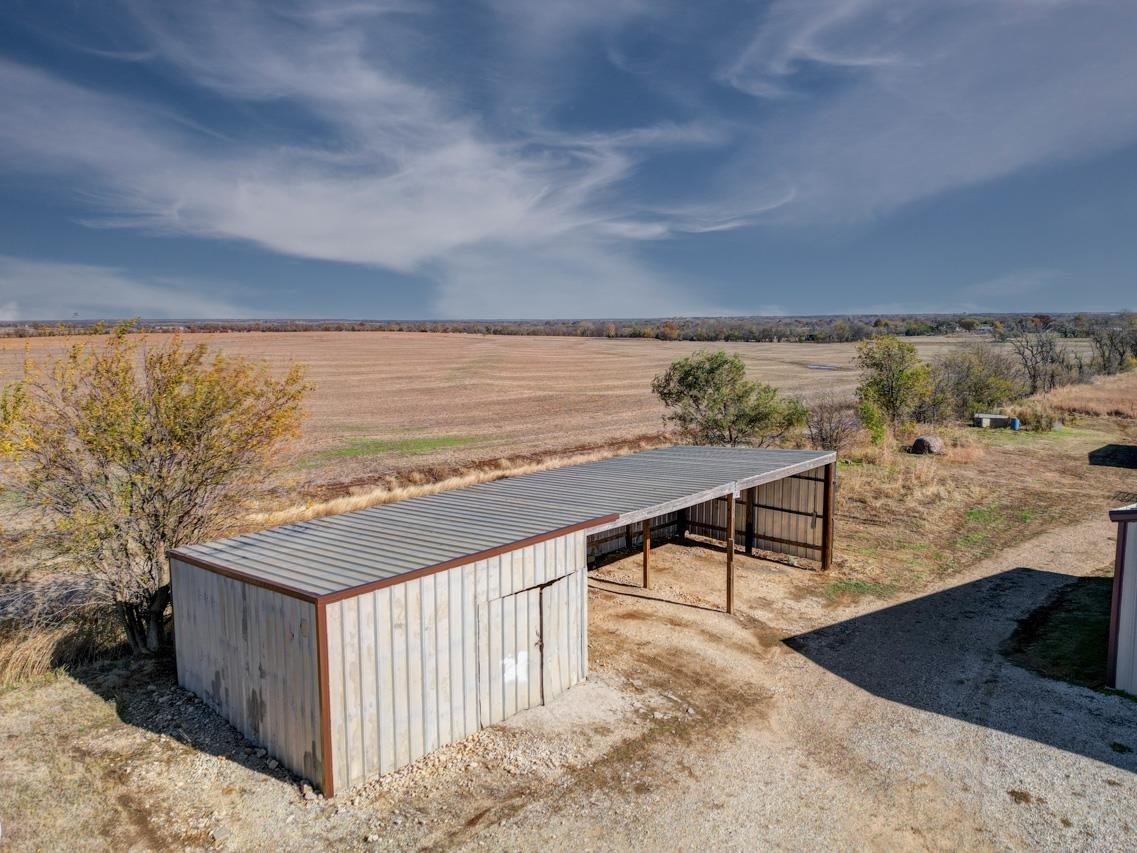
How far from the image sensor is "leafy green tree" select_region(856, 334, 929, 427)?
32.0 metres

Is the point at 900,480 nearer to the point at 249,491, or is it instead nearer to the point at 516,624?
the point at 516,624

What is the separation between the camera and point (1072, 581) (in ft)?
50.1

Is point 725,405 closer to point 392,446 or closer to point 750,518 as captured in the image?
point 750,518

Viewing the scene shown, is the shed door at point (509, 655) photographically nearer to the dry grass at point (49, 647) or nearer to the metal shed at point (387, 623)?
the metal shed at point (387, 623)

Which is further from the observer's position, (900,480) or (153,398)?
(900,480)

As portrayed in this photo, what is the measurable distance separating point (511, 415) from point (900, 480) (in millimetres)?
23080

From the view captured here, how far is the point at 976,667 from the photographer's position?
445 inches

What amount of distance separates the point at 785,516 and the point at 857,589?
2615mm

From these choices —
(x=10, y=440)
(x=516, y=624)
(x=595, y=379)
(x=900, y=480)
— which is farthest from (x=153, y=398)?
(x=595, y=379)

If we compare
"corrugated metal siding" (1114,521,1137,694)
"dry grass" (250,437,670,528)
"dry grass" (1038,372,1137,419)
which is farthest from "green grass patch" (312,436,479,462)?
"dry grass" (1038,372,1137,419)

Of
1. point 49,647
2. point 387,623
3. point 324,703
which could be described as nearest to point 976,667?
point 387,623

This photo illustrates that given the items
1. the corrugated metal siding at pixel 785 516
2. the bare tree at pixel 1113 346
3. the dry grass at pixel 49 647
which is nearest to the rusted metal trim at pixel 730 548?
the corrugated metal siding at pixel 785 516

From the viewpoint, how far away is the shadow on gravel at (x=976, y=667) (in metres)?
9.30

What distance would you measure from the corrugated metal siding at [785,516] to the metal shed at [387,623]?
528cm
